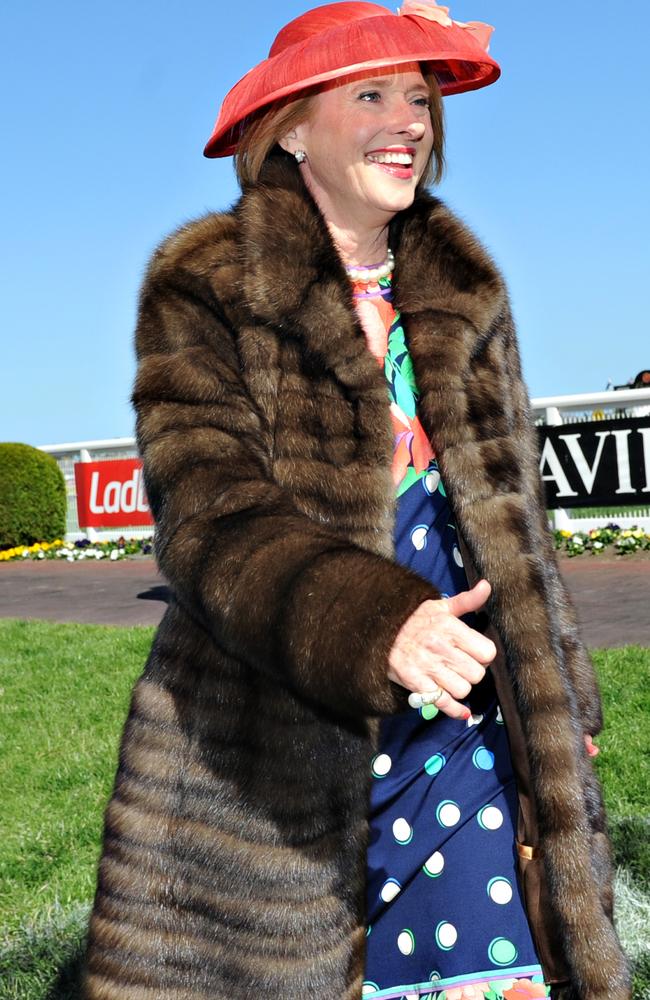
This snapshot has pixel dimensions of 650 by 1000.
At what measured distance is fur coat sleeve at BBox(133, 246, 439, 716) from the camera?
2.13m

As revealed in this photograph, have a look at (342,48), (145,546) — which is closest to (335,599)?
(342,48)

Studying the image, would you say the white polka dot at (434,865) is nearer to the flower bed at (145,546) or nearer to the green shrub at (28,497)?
the flower bed at (145,546)

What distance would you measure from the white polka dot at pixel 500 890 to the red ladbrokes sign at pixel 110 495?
1822 centimetres

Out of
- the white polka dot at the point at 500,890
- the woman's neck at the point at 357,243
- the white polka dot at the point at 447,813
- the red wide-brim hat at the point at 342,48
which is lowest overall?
the white polka dot at the point at 500,890

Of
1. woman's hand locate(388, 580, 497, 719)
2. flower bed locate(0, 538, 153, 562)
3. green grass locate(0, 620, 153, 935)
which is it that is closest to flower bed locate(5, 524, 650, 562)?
flower bed locate(0, 538, 153, 562)

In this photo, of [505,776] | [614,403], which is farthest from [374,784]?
[614,403]

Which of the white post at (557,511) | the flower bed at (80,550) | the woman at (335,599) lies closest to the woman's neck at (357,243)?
the woman at (335,599)

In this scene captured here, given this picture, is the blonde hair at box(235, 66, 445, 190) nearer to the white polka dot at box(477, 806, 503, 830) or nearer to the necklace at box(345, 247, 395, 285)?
the necklace at box(345, 247, 395, 285)

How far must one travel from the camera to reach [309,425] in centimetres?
259

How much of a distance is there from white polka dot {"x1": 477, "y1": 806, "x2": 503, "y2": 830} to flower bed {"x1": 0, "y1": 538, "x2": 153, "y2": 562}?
56.3 feet

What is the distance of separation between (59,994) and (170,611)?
7.92ft

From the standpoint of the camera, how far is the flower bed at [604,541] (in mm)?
14625

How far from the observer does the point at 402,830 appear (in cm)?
267

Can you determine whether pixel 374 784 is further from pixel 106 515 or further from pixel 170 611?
pixel 106 515
